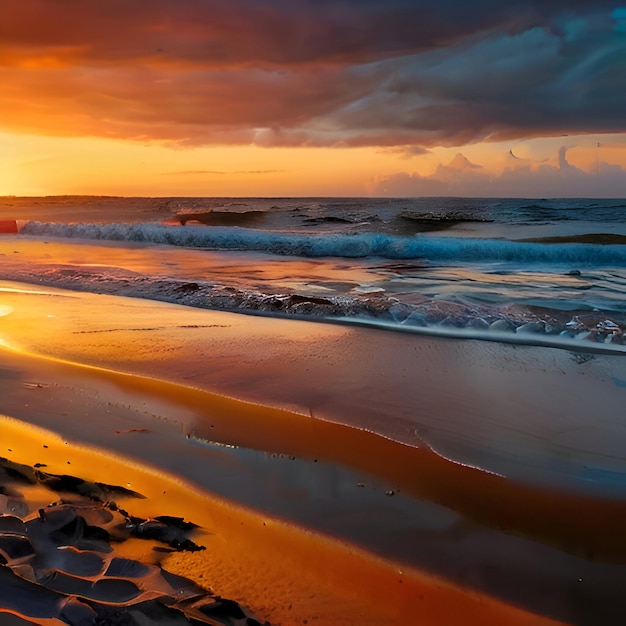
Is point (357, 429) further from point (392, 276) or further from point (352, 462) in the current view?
point (392, 276)

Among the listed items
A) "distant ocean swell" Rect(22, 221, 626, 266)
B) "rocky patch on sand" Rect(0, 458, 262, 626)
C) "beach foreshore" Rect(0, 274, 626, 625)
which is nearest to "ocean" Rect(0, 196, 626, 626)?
"beach foreshore" Rect(0, 274, 626, 625)

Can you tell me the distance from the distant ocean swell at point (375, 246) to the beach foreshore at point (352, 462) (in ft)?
33.5

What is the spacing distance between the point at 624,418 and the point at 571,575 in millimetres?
1823

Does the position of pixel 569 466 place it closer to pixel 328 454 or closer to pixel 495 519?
pixel 495 519

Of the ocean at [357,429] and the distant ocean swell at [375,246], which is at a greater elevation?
the distant ocean swell at [375,246]

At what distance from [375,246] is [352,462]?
45.0 ft

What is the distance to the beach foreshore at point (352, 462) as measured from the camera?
1.98 metres

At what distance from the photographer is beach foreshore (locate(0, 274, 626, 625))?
1.98 meters

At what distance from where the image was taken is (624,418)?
3559 mm

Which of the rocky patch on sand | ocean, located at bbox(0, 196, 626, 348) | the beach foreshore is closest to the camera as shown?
the rocky patch on sand

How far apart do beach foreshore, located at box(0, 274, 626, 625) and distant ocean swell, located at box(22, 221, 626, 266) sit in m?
10.2

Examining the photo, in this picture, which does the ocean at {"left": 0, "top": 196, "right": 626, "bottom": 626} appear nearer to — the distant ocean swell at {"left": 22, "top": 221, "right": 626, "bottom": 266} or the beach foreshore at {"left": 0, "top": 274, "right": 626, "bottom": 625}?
the beach foreshore at {"left": 0, "top": 274, "right": 626, "bottom": 625}

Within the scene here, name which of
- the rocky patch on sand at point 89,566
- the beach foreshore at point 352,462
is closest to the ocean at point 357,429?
the beach foreshore at point 352,462

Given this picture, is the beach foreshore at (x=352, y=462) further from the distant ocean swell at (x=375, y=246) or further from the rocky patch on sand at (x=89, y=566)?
the distant ocean swell at (x=375, y=246)
